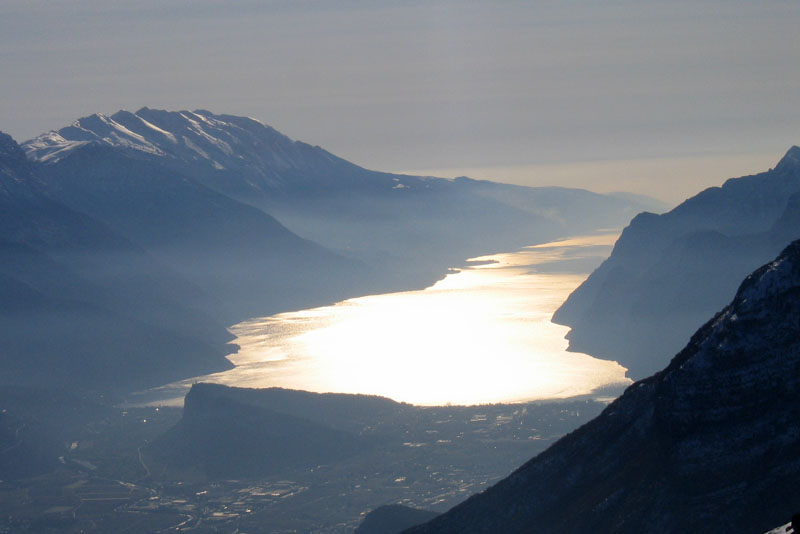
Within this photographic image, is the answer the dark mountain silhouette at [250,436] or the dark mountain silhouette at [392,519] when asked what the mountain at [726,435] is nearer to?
the dark mountain silhouette at [392,519]

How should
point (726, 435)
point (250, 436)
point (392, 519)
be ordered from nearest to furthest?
point (726, 435), point (392, 519), point (250, 436)

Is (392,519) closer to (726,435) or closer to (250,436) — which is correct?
(726,435)

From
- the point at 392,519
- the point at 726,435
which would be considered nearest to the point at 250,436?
the point at 392,519

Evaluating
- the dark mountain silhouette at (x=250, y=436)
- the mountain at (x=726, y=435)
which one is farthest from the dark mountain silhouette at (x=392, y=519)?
the dark mountain silhouette at (x=250, y=436)

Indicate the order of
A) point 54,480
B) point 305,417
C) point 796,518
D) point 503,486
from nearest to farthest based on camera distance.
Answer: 1. point 796,518
2. point 503,486
3. point 54,480
4. point 305,417

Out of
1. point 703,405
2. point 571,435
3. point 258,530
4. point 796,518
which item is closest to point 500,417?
point 258,530

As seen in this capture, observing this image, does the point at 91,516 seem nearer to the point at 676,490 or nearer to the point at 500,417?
the point at 500,417
